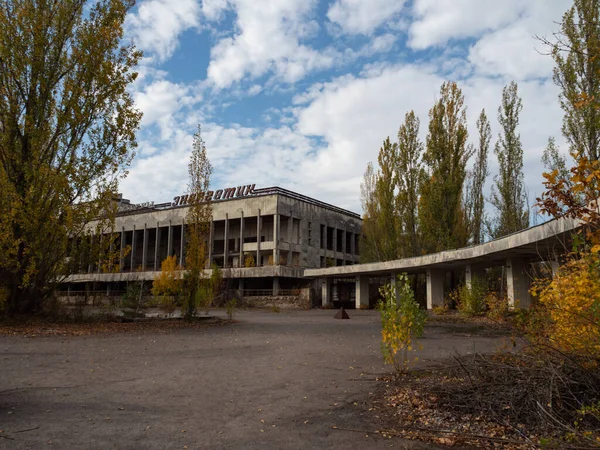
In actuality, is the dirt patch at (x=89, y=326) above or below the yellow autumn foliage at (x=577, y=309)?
below

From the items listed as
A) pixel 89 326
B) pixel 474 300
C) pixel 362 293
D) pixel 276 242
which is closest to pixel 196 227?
pixel 89 326

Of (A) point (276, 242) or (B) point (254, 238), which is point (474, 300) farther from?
(B) point (254, 238)

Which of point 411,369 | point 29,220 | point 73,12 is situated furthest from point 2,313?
point 411,369

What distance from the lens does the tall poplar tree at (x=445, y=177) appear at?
1094 inches

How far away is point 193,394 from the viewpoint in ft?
21.0

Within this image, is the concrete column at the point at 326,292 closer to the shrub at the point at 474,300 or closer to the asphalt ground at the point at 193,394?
the shrub at the point at 474,300

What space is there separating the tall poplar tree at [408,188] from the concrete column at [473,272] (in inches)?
268

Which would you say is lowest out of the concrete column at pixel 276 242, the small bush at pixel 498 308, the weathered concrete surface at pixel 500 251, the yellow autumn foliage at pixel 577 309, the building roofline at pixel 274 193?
the small bush at pixel 498 308

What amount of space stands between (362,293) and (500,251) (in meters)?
17.9

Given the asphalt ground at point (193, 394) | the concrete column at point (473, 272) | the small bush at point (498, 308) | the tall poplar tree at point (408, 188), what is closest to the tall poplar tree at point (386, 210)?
the tall poplar tree at point (408, 188)

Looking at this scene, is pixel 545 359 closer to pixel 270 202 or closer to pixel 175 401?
pixel 175 401

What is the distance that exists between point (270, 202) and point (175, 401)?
44.1 meters

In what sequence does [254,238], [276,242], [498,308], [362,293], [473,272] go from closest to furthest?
[498,308] < [473,272] < [362,293] < [276,242] < [254,238]

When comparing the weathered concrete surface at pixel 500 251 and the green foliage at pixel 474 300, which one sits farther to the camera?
the green foliage at pixel 474 300
